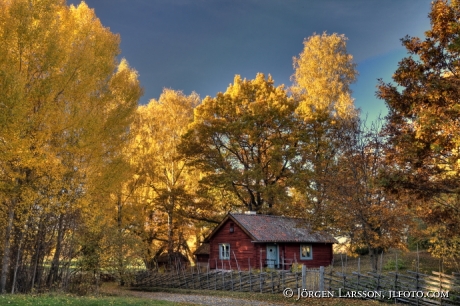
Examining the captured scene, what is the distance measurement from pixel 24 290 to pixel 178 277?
34.2 feet

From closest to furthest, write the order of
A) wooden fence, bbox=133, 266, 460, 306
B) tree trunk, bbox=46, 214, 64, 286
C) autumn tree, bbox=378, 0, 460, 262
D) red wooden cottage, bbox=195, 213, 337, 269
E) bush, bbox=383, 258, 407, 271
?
autumn tree, bbox=378, 0, 460, 262, wooden fence, bbox=133, 266, 460, 306, tree trunk, bbox=46, 214, 64, 286, bush, bbox=383, 258, 407, 271, red wooden cottage, bbox=195, 213, 337, 269

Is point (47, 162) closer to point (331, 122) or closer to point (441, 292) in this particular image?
point (441, 292)

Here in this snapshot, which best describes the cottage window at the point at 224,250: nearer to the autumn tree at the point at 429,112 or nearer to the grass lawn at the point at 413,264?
the grass lawn at the point at 413,264

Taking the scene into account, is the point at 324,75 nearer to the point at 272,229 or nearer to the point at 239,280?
the point at 272,229

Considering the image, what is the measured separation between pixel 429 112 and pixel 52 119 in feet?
39.4

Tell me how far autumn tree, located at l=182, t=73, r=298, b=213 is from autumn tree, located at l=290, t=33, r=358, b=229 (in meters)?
1.12

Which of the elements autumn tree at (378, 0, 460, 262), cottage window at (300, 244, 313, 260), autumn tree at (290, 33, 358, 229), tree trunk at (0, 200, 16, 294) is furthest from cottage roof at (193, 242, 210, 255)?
autumn tree at (378, 0, 460, 262)

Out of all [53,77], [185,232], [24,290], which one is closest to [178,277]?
[185,232]

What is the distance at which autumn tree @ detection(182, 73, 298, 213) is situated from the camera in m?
29.8

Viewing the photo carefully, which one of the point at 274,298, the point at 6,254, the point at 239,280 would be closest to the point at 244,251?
the point at 239,280

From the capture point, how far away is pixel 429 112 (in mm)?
8852

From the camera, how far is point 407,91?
1071 cm

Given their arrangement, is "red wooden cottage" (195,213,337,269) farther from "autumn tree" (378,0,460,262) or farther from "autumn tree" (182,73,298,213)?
"autumn tree" (378,0,460,262)

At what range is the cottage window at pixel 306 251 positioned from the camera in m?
28.6
